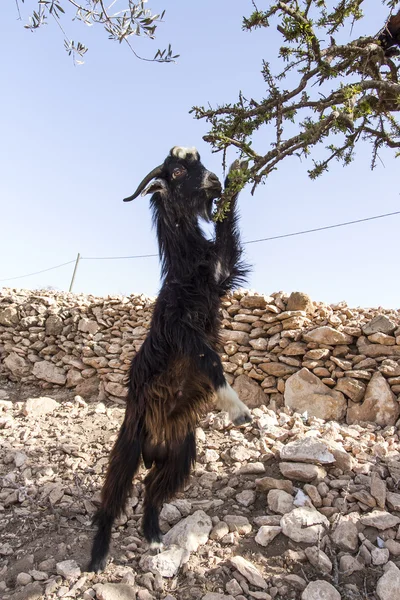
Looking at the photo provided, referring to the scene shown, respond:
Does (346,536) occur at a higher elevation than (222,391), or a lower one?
lower

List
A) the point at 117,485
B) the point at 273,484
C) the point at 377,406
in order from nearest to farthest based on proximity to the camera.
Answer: the point at 117,485 → the point at 273,484 → the point at 377,406

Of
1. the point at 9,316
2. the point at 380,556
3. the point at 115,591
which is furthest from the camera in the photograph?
the point at 9,316

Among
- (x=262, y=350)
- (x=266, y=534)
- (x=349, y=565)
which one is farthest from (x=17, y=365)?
(x=349, y=565)

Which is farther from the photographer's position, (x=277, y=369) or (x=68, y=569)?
(x=277, y=369)

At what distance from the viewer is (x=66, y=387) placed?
8.42 meters

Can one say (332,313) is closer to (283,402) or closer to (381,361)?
(381,361)

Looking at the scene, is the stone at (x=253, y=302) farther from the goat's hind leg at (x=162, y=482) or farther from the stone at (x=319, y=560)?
the stone at (x=319, y=560)

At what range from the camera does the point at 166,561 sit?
2.85 meters

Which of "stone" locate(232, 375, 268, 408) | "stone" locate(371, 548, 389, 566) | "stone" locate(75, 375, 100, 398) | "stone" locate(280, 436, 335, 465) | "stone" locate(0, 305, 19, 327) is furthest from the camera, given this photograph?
"stone" locate(0, 305, 19, 327)

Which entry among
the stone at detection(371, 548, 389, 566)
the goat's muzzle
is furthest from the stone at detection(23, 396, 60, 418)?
the stone at detection(371, 548, 389, 566)

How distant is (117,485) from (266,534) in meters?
1.07

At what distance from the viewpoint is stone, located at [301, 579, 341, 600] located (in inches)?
98.0

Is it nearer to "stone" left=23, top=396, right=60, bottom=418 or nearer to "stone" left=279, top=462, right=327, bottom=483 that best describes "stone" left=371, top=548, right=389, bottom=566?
"stone" left=279, top=462, right=327, bottom=483

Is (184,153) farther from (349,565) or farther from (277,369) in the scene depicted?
(277,369)
